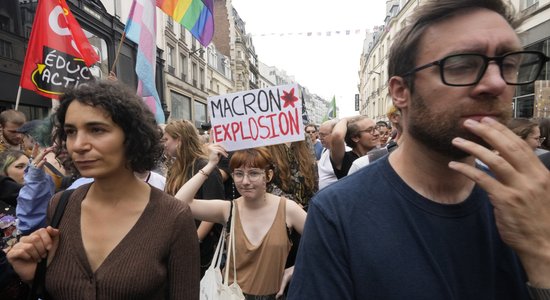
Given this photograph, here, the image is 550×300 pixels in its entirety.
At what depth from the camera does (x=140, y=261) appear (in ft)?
5.19

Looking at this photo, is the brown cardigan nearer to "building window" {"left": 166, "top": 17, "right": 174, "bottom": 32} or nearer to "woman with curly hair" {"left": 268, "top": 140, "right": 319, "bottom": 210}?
"woman with curly hair" {"left": 268, "top": 140, "right": 319, "bottom": 210}

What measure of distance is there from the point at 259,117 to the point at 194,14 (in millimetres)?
2957

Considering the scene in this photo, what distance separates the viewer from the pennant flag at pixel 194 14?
5.08 metres

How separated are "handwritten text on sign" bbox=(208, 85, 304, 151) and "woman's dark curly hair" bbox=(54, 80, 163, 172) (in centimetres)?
115

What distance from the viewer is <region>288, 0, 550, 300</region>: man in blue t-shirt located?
0.99 meters

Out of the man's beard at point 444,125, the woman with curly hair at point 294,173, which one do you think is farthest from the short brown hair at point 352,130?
the man's beard at point 444,125

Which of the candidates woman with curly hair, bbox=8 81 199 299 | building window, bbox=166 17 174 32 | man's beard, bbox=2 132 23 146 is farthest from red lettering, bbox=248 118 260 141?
building window, bbox=166 17 174 32

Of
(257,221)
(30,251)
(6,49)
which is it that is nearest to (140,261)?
(30,251)

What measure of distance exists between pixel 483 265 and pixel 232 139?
89.5 inches

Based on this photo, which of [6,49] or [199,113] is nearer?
[6,49]

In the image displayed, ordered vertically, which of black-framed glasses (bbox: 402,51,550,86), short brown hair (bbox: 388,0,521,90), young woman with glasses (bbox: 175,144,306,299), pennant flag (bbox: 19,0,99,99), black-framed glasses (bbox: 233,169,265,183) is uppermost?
pennant flag (bbox: 19,0,99,99)

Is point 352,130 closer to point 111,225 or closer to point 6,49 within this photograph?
point 111,225

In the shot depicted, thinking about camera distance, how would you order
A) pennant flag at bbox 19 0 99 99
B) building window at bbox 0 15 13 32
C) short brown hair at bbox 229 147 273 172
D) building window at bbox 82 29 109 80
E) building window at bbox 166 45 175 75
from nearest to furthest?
short brown hair at bbox 229 147 273 172
pennant flag at bbox 19 0 99 99
building window at bbox 0 15 13 32
building window at bbox 82 29 109 80
building window at bbox 166 45 175 75

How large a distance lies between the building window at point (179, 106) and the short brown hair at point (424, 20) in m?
22.1
